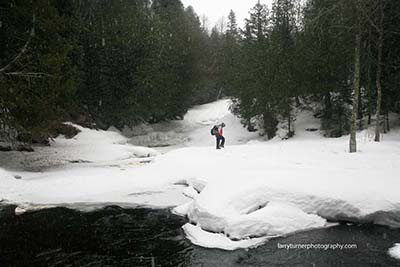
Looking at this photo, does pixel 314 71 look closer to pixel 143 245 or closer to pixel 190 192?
pixel 190 192

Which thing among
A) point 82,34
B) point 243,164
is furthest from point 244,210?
point 82,34

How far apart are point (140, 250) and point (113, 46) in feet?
87.8

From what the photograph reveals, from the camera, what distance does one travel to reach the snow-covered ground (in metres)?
11.2

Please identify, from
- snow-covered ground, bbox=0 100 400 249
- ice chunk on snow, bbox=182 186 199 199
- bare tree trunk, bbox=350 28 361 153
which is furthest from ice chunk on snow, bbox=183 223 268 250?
bare tree trunk, bbox=350 28 361 153

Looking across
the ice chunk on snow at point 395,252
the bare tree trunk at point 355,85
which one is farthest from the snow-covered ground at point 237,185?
the ice chunk on snow at point 395,252

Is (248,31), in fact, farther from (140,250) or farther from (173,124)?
(140,250)

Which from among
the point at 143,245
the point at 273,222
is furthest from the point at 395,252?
the point at 143,245

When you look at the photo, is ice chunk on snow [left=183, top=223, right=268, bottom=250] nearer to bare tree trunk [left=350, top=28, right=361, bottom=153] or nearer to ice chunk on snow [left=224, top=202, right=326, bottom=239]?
ice chunk on snow [left=224, top=202, right=326, bottom=239]

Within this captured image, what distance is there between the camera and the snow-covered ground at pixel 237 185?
11227 millimetres

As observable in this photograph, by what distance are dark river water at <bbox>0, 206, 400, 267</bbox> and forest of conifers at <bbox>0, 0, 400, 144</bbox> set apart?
307 inches

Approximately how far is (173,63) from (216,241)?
112 ft

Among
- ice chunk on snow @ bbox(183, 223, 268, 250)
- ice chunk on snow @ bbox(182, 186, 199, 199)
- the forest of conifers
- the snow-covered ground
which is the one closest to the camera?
ice chunk on snow @ bbox(183, 223, 268, 250)

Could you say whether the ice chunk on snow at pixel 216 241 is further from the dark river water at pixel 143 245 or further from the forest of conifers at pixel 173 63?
the forest of conifers at pixel 173 63

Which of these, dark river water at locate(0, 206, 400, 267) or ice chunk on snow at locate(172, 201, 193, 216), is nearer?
dark river water at locate(0, 206, 400, 267)
